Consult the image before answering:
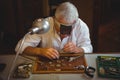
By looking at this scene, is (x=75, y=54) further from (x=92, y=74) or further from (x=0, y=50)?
(x=0, y=50)

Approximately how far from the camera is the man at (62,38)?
4.98ft

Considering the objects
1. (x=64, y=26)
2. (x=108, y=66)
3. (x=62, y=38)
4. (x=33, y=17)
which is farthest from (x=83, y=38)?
(x=33, y=17)

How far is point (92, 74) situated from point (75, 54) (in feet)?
0.79

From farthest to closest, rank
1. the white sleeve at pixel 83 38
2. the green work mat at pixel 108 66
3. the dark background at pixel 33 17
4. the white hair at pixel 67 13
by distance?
the dark background at pixel 33 17, the white sleeve at pixel 83 38, the white hair at pixel 67 13, the green work mat at pixel 108 66

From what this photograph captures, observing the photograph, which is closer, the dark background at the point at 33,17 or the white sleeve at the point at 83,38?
the white sleeve at the point at 83,38

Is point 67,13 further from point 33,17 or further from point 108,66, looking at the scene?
point 33,17

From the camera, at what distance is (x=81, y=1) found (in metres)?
2.92

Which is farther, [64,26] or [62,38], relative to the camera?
[62,38]

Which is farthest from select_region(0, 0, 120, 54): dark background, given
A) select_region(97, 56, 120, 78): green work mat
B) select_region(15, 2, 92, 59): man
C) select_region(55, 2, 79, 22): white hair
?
select_region(97, 56, 120, 78): green work mat

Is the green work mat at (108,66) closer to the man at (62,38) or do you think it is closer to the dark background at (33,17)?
the man at (62,38)

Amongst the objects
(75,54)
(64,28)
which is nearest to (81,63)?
(75,54)

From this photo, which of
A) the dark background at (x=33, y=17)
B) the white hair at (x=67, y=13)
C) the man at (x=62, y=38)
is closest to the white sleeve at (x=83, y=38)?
the man at (x=62, y=38)

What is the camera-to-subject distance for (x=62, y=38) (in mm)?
1725

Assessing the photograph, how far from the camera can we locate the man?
1.52 metres
